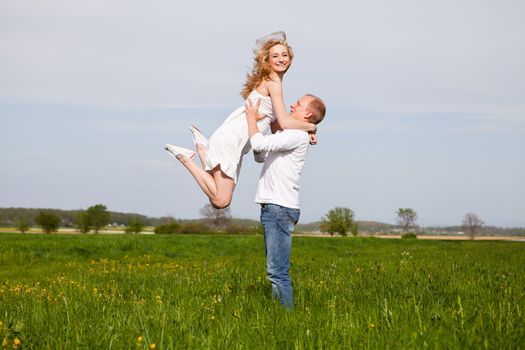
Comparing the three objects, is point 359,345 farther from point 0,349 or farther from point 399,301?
point 0,349

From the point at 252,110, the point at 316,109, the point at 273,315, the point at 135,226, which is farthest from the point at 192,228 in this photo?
the point at 273,315

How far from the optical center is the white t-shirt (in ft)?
17.9

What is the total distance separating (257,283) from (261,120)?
259cm

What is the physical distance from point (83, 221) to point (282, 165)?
93.5m

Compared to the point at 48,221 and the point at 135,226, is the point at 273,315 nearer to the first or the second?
the point at 135,226

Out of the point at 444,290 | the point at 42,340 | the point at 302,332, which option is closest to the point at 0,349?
the point at 42,340

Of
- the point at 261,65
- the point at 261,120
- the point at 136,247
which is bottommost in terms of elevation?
the point at 136,247

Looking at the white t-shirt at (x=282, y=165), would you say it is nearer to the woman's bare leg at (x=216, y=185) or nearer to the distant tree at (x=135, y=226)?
the woman's bare leg at (x=216, y=185)

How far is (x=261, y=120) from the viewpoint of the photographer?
240 inches

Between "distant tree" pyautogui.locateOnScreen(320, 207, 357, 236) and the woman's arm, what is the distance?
3372 inches

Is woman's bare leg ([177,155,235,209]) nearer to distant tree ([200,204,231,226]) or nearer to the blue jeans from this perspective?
the blue jeans

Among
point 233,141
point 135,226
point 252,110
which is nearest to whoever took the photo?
point 252,110

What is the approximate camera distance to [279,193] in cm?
546

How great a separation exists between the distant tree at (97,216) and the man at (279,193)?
305 feet
